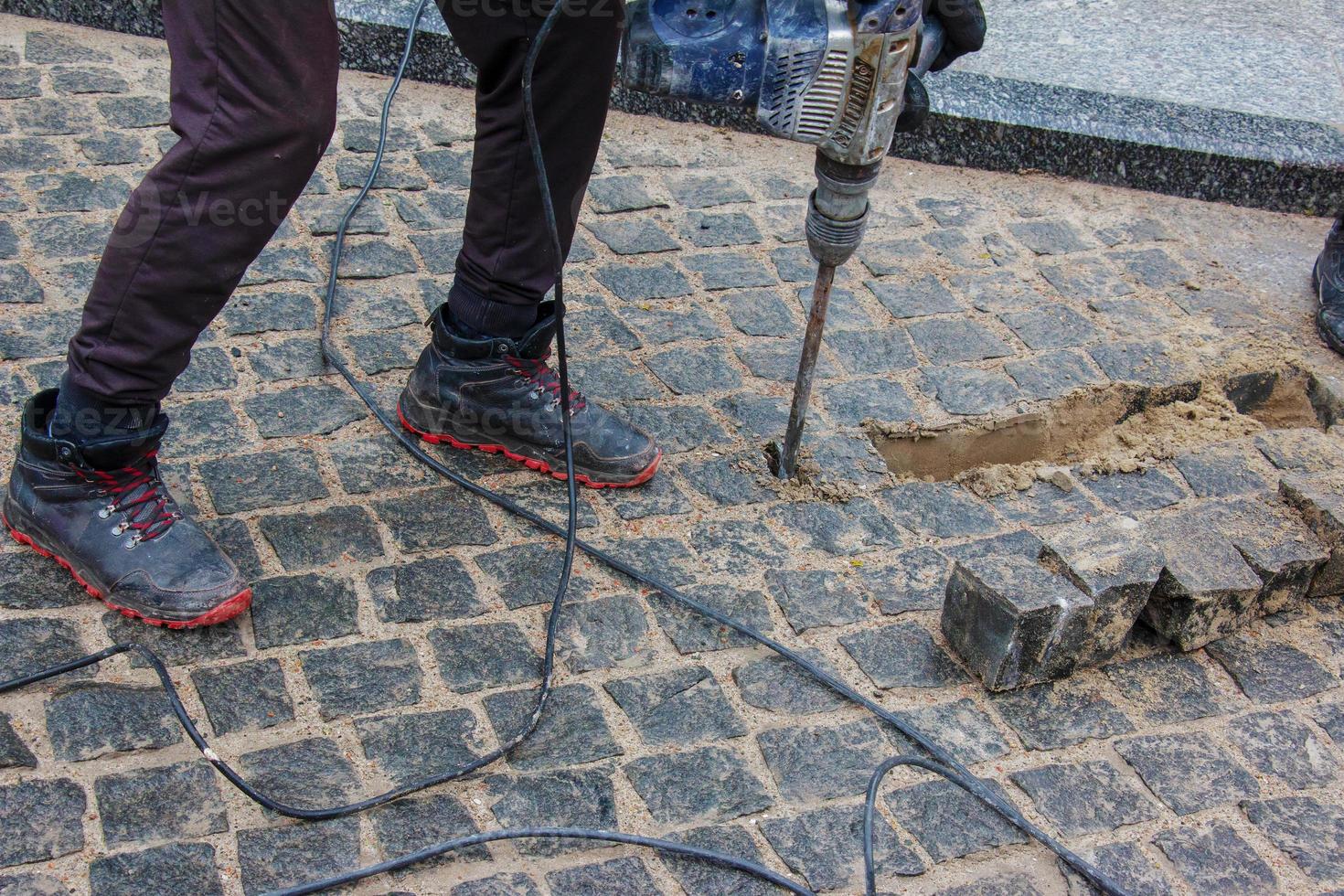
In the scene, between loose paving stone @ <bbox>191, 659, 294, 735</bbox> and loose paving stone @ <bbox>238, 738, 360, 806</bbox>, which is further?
loose paving stone @ <bbox>191, 659, 294, 735</bbox>

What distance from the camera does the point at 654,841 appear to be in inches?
88.3

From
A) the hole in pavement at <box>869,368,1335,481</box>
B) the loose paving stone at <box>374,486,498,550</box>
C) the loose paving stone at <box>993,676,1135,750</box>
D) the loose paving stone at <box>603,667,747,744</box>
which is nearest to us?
the loose paving stone at <box>603,667,747,744</box>

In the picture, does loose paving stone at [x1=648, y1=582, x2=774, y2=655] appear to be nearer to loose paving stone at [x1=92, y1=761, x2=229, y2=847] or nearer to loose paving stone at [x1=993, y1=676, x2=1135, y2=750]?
loose paving stone at [x1=993, y1=676, x2=1135, y2=750]

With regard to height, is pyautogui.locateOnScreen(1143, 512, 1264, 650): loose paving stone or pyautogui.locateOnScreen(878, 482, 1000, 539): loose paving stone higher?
pyautogui.locateOnScreen(1143, 512, 1264, 650): loose paving stone

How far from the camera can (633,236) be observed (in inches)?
159

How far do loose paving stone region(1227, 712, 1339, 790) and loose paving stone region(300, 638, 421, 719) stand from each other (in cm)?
169

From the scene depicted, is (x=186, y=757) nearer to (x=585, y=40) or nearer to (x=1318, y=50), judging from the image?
(x=585, y=40)

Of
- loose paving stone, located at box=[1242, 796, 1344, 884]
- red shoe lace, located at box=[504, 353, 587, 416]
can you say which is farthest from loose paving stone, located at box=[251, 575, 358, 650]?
loose paving stone, located at box=[1242, 796, 1344, 884]

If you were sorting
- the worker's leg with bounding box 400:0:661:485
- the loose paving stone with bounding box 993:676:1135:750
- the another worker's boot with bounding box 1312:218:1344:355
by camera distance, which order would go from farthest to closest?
the another worker's boot with bounding box 1312:218:1344:355, the worker's leg with bounding box 400:0:661:485, the loose paving stone with bounding box 993:676:1135:750

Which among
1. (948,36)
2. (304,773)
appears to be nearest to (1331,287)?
(948,36)

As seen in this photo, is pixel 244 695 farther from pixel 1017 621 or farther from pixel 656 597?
pixel 1017 621

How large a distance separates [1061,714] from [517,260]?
1.55m

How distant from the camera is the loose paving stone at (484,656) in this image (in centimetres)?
255

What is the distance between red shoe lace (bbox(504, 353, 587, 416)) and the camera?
3.11 meters
